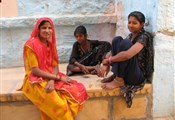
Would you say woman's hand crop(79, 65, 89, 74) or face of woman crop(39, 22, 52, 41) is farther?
woman's hand crop(79, 65, 89, 74)

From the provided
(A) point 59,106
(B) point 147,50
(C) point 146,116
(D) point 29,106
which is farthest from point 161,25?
(D) point 29,106

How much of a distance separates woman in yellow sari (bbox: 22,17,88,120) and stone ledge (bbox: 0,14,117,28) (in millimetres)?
1138

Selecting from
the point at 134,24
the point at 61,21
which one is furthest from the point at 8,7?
the point at 134,24

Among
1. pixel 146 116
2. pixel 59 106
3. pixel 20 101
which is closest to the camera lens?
pixel 59 106

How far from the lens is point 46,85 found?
103 inches

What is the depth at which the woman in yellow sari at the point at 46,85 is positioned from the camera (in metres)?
2.57

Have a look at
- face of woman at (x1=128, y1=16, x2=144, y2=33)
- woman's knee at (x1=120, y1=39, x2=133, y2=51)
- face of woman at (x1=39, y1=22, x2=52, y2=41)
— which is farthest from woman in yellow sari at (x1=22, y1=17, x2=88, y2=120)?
face of woman at (x1=128, y1=16, x2=144, y2=33)

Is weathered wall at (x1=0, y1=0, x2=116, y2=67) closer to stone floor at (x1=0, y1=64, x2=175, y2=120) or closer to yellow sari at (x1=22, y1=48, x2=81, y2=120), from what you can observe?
stone floor at (x1=0, y1=64, x2=175, y2=120)

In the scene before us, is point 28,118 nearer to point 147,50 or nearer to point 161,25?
point 147,50

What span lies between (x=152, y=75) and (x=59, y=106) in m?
1.01

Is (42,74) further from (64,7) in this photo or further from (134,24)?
(64,7)

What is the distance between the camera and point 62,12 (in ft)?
13.0

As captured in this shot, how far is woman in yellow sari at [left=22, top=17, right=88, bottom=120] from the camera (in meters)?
2.57

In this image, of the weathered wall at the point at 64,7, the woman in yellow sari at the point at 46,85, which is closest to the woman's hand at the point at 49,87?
the woman in yellow sari at the point at 46,85
